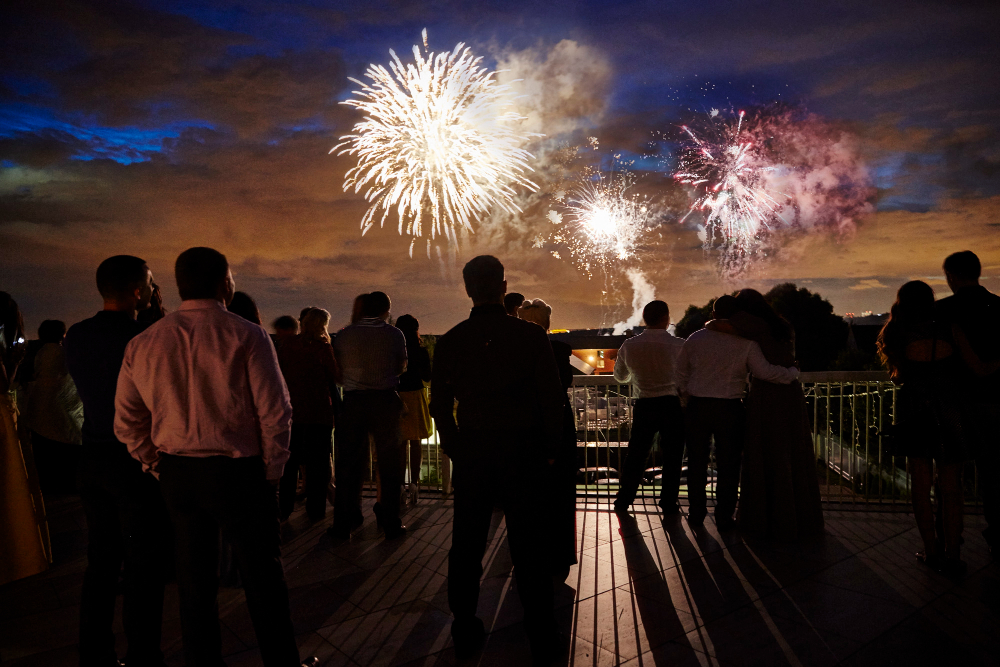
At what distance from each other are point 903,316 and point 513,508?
9.72 feet

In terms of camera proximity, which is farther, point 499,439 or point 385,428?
point 385,428

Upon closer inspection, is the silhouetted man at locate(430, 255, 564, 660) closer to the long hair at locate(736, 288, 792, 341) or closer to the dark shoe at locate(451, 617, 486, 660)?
the dark shoe at locate(451, 617, 486, 660)

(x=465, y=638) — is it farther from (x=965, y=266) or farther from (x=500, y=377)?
(x=965, y=266)

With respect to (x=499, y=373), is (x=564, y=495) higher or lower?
lower

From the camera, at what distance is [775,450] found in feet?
16.2

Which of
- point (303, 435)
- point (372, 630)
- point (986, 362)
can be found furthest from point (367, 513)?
point (986, 362)

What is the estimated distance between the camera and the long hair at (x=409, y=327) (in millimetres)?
5883

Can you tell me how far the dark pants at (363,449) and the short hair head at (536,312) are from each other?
1.38 m

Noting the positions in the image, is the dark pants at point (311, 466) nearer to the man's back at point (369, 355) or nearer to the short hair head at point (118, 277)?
the man's back at point (369, 355)

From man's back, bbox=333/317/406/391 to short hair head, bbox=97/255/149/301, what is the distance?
2.17m

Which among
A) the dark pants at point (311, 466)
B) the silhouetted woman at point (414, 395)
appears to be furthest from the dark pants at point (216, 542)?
the silhouetted woman at point (414, 395)

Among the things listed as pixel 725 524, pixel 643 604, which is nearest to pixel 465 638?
pixel 643 604

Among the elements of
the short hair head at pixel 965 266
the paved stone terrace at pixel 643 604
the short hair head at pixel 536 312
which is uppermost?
the short hair head at pixel 965 266

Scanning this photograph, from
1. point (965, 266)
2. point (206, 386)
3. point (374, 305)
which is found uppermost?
point (965, 266)
